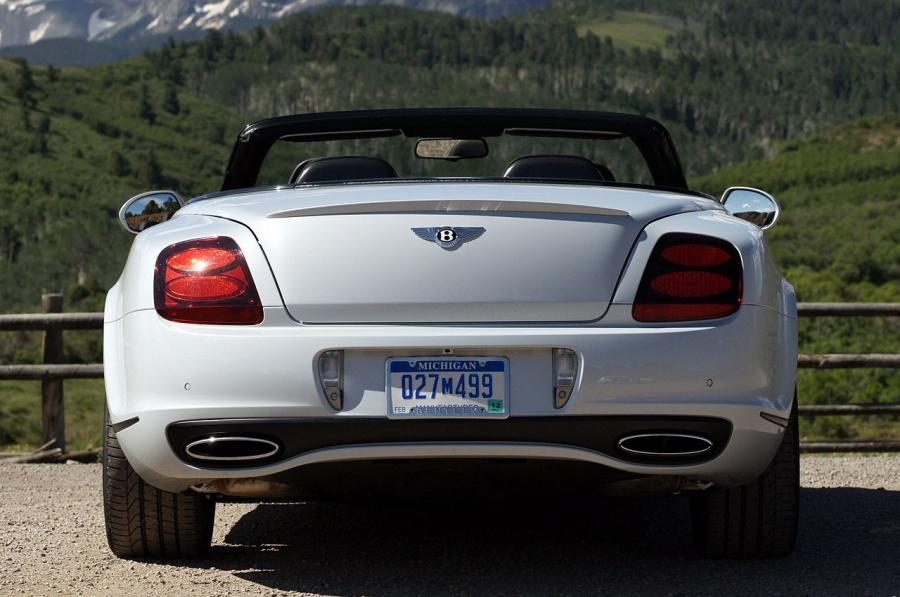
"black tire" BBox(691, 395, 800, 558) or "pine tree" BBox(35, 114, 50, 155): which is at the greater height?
"black tire" BBox(691, 395, 800, 558)

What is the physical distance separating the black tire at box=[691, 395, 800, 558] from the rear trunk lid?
2.88 ft

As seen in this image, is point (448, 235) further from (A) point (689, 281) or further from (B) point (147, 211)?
(B) point (147, 211)

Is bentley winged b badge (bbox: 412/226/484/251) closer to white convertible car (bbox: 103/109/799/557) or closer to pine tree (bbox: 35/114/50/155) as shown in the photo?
white convertible car (bbox: 103/109/799/557)

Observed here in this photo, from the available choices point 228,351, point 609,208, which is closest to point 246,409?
point 228,351

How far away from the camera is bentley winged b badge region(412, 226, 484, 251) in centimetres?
327

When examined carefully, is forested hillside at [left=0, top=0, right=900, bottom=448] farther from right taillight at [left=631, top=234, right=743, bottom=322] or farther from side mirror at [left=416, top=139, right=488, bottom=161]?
right taillight at [left=631, top=234, right=743, bottom=322]

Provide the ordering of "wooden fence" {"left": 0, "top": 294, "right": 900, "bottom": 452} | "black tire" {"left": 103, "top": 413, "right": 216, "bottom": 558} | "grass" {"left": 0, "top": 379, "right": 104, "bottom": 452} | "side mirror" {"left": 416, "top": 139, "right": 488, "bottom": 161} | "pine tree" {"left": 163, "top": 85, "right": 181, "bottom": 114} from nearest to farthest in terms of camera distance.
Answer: "black tire" {"left": 103, "top": 413, "right": 216, "bottom": 558} < "side mirror" {"left": 416, "top": 139, "right": 488, "bottom": 161} < "wooden fence" {"left": 0, "top": 294, "right": 900, "bottom": 452} < "grass" {"left": 0, "top": 379, "right": 104, "bottom": 452} < "pine tree" {"left": 163, "top": 85, "right": 181, "bottom": 114}

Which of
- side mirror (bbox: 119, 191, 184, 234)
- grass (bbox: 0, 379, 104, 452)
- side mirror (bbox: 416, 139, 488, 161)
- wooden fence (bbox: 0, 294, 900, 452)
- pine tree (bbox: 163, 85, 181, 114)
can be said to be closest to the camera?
side mirror (bbox: 119, 191, 184, 234)

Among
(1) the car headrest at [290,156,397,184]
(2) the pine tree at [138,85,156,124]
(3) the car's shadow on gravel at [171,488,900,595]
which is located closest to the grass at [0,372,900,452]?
(3) the car's shadow on gravel at [171,488,900,595]

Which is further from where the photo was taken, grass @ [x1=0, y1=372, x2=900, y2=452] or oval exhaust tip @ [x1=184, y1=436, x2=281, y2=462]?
grass @ [x1=0, y1=372, x2=900, y2=452]

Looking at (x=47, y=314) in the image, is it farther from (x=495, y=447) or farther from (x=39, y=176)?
(x=39, y=176)

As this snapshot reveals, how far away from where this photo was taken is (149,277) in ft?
11.2

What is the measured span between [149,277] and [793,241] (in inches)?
4023

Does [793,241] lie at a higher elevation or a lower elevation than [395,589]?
lower
